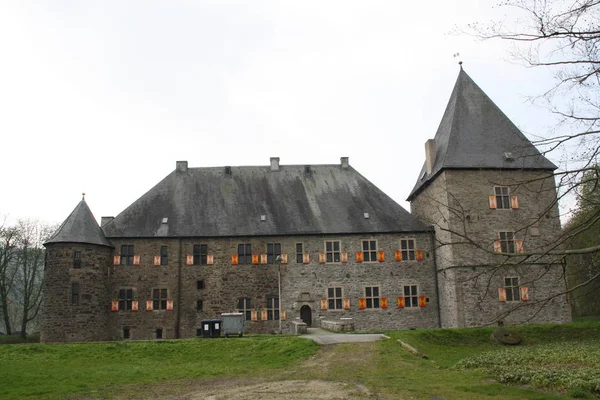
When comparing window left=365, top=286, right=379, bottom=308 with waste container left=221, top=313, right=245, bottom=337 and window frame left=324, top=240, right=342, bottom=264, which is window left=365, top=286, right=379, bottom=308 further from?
waste container left=221, top=313, right=245, bottom=337

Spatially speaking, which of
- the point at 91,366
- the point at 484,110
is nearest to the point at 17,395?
the point at 91,366

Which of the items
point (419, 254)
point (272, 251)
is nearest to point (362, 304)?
point (419, 254)

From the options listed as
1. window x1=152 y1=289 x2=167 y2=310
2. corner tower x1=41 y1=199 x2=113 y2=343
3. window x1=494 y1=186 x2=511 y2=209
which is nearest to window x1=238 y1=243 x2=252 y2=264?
window x1=152 y1=289 x2=167 y2=310

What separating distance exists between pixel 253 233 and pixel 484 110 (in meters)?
15.6

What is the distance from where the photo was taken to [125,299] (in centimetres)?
3059

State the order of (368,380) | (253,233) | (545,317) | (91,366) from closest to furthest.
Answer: (368,380) < (91,366) < (545,317) < (253,233)

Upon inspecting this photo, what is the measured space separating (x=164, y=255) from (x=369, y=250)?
11827 mm

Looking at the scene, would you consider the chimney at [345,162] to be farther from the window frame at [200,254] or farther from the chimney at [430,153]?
the window frame at [200,254]

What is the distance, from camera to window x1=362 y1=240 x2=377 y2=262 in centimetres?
3174

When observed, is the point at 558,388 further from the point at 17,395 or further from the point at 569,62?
the point at 17,395

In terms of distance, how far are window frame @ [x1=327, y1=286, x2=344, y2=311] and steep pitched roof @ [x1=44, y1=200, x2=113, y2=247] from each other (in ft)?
41.7

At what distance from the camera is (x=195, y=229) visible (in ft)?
104

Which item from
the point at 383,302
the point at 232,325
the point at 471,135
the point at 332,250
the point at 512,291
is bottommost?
the point at 232,325

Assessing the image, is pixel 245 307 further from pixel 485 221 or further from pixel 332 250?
pixel 485 221
